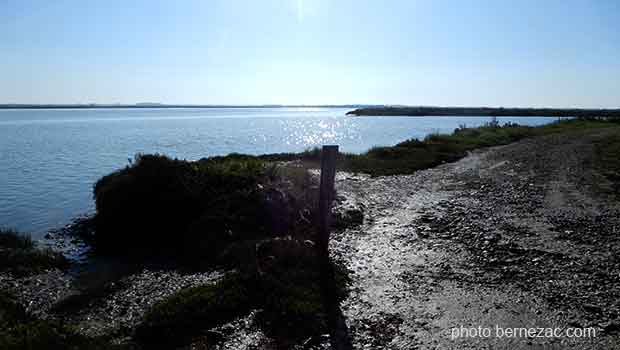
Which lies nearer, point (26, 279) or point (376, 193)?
point (26, 279)

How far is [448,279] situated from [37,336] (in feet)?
29.9

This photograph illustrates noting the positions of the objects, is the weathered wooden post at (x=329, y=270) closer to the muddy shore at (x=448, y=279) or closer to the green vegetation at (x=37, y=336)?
the muddy shore at (x=448, y=279)

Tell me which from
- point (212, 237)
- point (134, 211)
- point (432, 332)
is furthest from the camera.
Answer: point (134, 211)

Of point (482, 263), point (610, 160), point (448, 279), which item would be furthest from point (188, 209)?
point (610, 160)

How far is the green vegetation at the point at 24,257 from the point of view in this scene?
12672mm

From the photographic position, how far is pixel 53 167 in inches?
1423

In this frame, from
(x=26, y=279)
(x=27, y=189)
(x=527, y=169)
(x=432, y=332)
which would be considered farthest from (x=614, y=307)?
(x=27, y=189)

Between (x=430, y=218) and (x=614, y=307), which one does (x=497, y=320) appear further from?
(x=430, y=218)

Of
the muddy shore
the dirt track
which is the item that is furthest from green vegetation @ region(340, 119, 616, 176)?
the muddy shore

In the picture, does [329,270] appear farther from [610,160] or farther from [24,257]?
[610,160]

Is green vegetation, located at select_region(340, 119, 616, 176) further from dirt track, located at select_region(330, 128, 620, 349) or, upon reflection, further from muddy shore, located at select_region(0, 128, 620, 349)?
muddy shore, located at select_region(0, 128, 620, 349)

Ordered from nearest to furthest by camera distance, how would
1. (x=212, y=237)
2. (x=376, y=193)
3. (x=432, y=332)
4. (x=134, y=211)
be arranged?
(x=432, y=332) → (x=212, y=237) → (x=134, y=211) → (x=376, y=193)

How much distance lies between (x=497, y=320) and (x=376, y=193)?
13281mm

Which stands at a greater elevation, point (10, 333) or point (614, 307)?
point (614, 307)
